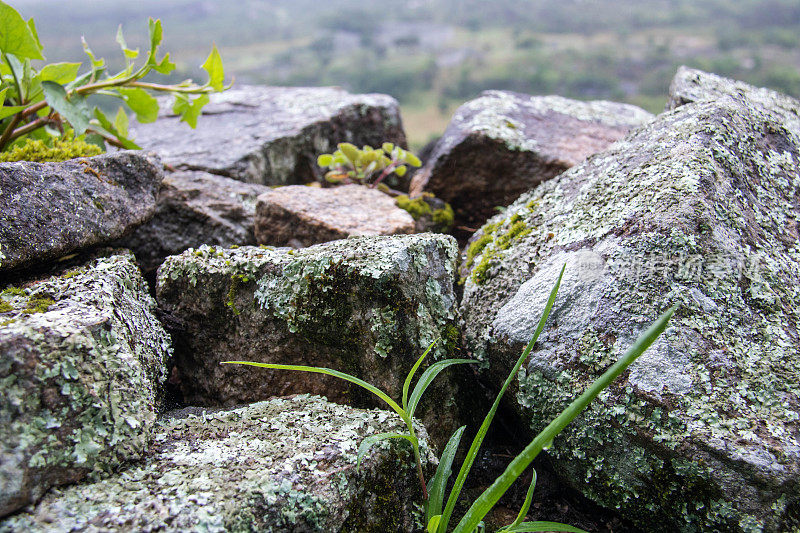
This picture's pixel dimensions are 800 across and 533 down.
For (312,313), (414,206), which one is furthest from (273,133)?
(312,313)

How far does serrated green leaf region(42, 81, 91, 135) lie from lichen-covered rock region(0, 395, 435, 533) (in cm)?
164

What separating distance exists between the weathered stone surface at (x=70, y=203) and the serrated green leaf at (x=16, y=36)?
2.07 ft

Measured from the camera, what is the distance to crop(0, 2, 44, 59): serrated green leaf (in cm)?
223

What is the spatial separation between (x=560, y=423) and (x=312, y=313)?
3.77 feet

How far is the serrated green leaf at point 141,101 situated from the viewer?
279 centimetres

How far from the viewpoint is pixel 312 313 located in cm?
203

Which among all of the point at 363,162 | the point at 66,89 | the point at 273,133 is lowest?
the point at 363,162

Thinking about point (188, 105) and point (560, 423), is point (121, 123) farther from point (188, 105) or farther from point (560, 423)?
point (560, 423)

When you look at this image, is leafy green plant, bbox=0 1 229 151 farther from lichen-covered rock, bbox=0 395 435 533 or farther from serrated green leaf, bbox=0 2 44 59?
lichen-covered rock, bbox=0 395 435 533

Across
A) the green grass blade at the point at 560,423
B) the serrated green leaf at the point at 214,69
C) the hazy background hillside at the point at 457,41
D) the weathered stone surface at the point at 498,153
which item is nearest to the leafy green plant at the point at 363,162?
the weathered stone surface at the point at 498,153

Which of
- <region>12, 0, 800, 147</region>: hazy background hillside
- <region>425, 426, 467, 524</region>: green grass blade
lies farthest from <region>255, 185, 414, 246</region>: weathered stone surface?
<region>12, 0, 800, 147</region>: hazy background hillside

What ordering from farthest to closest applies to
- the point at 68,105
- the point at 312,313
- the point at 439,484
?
1. the point at 68,105
2. the point at 312,313
3. the point at 439,484

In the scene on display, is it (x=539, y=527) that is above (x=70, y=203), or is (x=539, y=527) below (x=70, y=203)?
below


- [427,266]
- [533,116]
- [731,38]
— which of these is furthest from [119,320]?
[731,38]
